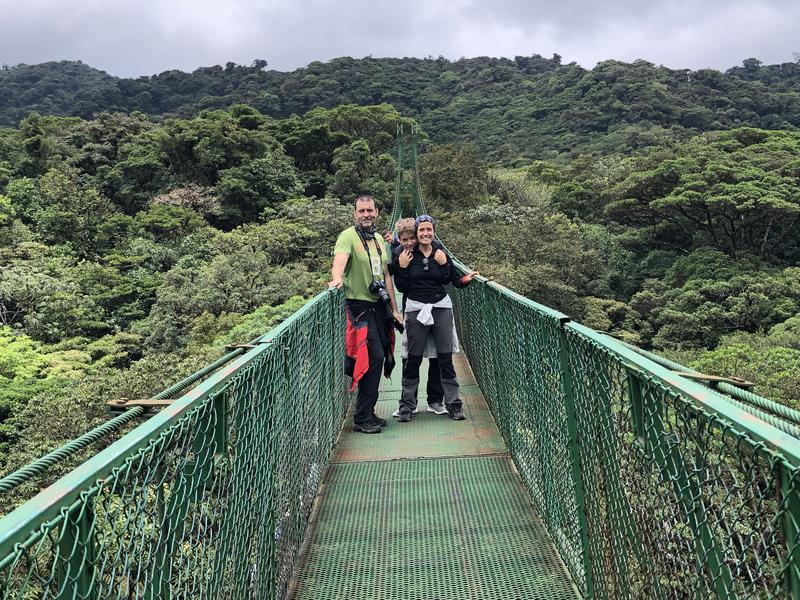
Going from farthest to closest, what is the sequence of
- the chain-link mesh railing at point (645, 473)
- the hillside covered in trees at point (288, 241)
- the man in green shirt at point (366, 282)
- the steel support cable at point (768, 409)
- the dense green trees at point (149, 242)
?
the hillside covered in trees at point (288, 241), the dense green trees at point (149, 242), the man in green shirt at point (366, 282), the steel support cable at point (768, 409), the chain-link mesh railing at point (645, 473)

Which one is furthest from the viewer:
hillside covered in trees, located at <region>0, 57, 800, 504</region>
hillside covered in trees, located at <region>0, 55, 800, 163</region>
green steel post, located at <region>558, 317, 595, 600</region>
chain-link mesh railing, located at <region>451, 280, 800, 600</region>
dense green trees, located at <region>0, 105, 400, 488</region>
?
hillside covered in trees, located at <region>0, 55, 800, 163</region>

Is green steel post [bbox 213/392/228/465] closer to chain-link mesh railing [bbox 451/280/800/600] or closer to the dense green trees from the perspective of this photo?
chain-link mesh railing [bbox 451/280/800/600]

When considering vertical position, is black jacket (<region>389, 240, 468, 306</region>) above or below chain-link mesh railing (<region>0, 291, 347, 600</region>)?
above

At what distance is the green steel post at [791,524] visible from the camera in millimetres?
701

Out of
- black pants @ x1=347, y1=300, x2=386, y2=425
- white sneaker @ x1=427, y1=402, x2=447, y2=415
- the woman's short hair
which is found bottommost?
white sneaker @ x1=427, y1=402, x2=447, y2=415

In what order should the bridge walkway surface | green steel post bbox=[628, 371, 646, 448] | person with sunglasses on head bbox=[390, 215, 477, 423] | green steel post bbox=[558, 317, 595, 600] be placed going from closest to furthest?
green steel post bbox=[628, 371, 646, 448] → green steel post bbox=[558, 317, 595, 600] → the bridge walkway surface → person with sunglasses on head bbox=[390, 215, 477, 423]

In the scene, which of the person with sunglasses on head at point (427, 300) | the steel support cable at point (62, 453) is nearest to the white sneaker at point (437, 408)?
the person with sunglasses on head at point (427, 300)

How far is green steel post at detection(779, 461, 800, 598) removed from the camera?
2.30 ft

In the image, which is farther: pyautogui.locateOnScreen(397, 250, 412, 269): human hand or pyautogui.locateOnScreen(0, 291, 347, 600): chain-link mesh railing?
pyautogui.locateOnScreen(397, 250, 412, 269): human hand

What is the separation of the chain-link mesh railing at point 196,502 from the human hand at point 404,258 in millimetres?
867

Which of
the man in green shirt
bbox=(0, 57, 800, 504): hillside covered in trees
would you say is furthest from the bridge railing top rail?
bbox=(0, 57, 800, 504): hillside covered in trees

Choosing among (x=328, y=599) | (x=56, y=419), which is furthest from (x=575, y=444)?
(x=56, y=419)

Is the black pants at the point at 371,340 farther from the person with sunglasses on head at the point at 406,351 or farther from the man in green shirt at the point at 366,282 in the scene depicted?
the person with sunglasses on head at the point at 406,351

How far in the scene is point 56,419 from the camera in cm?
590
